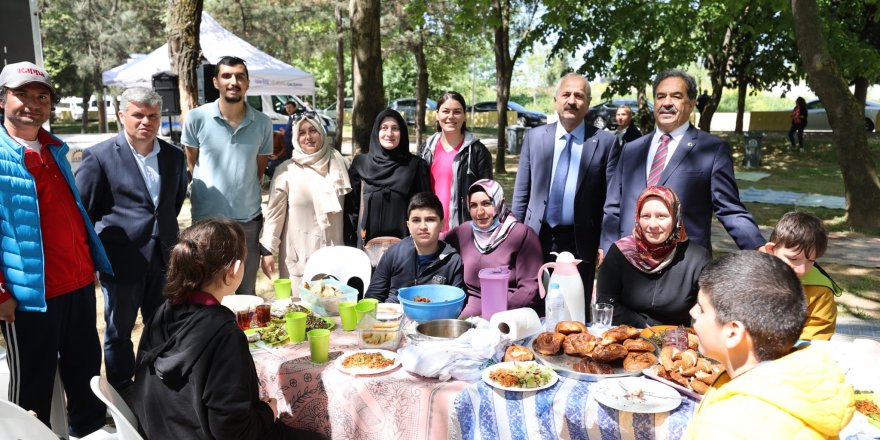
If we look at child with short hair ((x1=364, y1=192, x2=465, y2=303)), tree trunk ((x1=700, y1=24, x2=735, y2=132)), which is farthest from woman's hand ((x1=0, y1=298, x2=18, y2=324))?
tree trunk ((x1=700, y1=24, x2=735, y2=132))

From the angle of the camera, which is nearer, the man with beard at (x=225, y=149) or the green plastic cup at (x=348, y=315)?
the green plastic cup at (x=348, y=315)

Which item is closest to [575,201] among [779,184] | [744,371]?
[744,371]

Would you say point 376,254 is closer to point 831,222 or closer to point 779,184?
point 831,222

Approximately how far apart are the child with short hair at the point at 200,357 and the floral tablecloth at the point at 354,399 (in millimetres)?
163

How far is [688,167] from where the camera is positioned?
10.4 feet

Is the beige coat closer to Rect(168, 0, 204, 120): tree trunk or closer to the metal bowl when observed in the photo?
the metal bowl

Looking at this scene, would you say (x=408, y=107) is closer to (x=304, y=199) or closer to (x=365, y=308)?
(x=304, y=199)

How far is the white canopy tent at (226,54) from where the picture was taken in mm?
12398

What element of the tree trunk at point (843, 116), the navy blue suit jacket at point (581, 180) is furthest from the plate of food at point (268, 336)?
the tree trunk at point (843, 116)

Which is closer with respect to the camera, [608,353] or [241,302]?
[608,353]

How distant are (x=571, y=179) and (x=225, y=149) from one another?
7.03 ft

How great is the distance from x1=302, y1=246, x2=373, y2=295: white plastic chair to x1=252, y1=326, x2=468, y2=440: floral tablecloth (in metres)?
1.27

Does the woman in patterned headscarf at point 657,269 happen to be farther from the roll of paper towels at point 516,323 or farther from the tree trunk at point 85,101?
the tree trunk at point 85,101

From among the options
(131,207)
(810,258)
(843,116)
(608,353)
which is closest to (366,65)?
(131,207)
